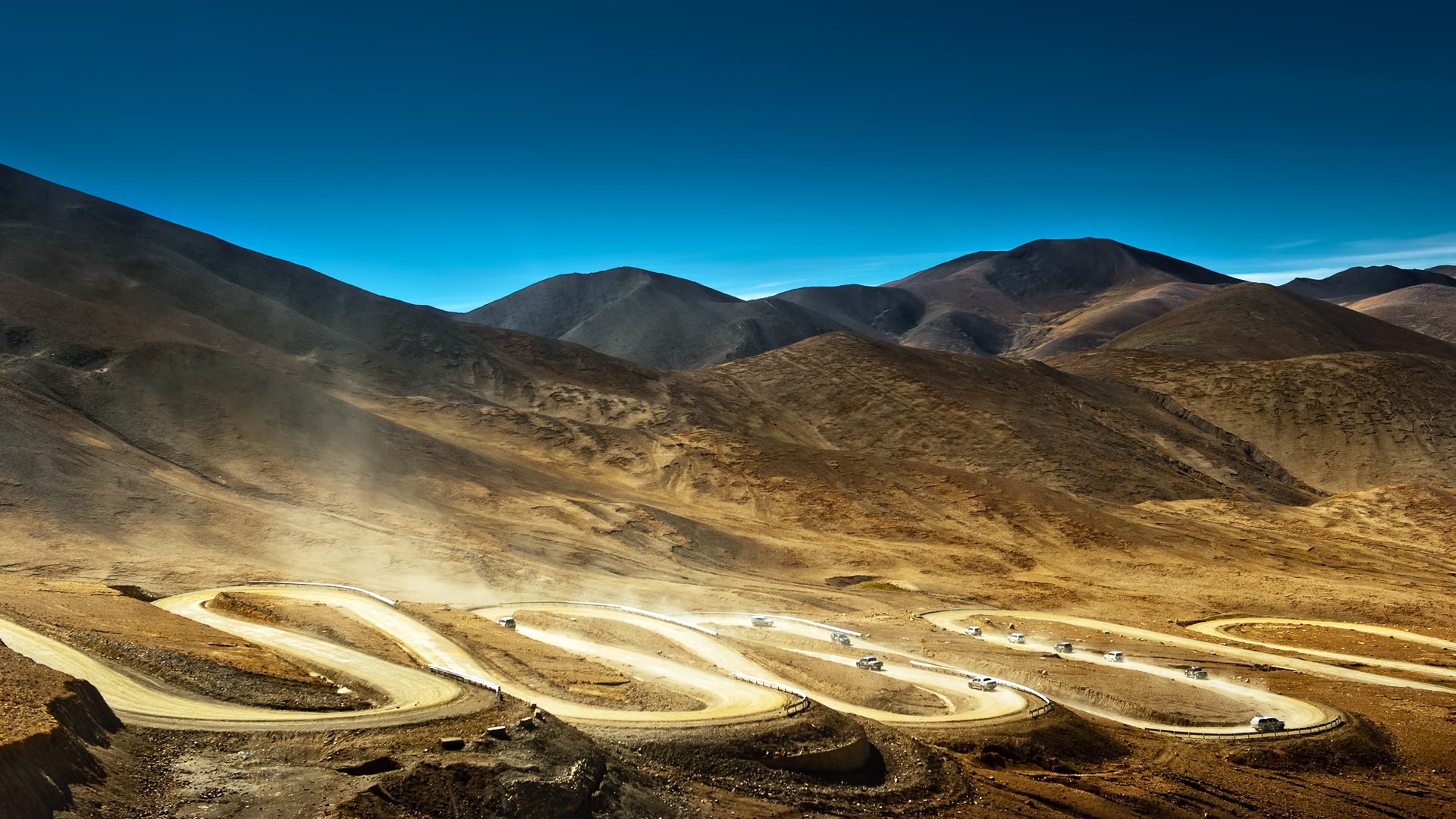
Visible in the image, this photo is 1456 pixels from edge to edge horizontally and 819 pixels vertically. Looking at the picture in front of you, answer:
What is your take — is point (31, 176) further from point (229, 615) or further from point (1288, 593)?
point (1288, 593)

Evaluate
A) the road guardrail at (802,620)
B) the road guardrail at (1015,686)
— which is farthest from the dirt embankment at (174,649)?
the road guardrail at (802,620)


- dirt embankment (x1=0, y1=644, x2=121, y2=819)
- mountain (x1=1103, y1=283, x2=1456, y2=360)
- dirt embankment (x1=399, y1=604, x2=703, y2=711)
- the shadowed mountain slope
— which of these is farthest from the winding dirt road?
mountain (x1=1103, y1=283, x2=1456, y2=360)

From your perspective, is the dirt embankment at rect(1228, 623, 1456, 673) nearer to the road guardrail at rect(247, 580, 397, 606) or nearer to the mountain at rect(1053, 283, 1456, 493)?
the road guardrail at rect(247, 580, 397, 606)

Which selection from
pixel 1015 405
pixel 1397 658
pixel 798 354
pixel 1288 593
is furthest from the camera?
pixel 798 354

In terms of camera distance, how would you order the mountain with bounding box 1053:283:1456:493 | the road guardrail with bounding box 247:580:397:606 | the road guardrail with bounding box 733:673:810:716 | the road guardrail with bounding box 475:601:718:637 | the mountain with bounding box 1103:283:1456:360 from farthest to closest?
the mountain with bounding box 1103:283:1456:360 < the mountain with bounding box 1053:283:1456:493 < the road guardrail with bounding box 247:580:397:606 < the road guardrail with bounding box 475:601:718:637 < the road guardrail with bounding box 733:673:810:716

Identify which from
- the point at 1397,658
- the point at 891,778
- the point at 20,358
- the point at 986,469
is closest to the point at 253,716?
the point at 891,778

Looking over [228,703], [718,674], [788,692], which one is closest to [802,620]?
[718,674]

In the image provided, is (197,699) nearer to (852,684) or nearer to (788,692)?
(788,692)
